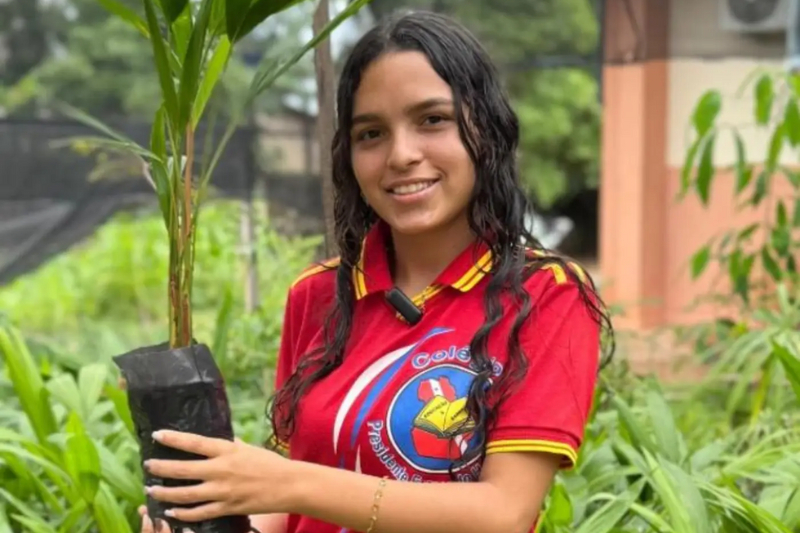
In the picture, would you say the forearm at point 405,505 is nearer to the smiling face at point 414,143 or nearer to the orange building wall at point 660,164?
the smiling face at point 414,143

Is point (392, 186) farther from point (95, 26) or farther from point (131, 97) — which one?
point (95, 26)

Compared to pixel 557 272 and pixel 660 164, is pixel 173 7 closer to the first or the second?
pixel 557 272

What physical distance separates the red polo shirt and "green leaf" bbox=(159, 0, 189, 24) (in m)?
0.47

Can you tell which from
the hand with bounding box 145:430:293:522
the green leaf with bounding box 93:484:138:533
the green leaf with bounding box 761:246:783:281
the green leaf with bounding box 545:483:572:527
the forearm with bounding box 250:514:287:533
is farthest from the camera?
the green leaf with bounding box 761:246:783:281

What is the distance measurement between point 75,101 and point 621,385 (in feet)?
19.7

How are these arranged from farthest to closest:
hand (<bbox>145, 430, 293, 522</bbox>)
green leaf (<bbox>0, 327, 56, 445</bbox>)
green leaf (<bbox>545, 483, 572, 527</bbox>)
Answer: green leaf (<bbox>0, 327, 56, 445</bbox>) < green leaf (<bbox>545, 483, 572, 527</bbox>) < hand (<bbox>145, 430, 293, 522</bbox>)

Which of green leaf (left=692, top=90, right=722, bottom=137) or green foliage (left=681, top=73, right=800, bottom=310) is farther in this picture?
green leaf (left=692, top=90, right=722, bottom=137)

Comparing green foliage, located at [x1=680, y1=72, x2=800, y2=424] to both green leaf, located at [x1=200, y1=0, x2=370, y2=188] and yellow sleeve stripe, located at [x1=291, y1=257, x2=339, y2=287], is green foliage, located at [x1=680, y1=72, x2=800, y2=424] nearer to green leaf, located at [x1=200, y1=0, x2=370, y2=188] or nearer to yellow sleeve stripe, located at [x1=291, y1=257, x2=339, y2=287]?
yellow sleeve stripe, located at [x1=291, y1=257, x2=339, y2=287]

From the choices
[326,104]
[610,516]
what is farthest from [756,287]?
[610,516]

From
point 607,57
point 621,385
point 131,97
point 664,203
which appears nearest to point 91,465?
point 621,385

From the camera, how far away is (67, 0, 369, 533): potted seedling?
1301mm

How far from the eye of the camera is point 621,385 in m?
3.05

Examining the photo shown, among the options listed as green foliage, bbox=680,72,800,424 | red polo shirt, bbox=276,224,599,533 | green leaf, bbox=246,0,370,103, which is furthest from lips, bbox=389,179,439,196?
green foliage, bbox=680,72,800,424

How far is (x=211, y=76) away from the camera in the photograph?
1487mm
